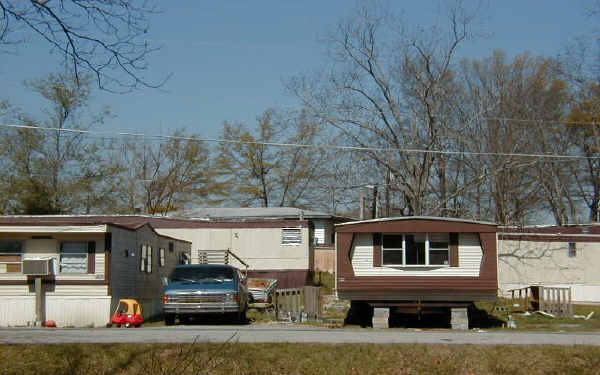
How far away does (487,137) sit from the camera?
43.0 m

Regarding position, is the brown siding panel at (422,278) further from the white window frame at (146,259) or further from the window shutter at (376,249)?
the white window frame at (146,259)

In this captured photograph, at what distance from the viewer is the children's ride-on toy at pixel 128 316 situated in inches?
862

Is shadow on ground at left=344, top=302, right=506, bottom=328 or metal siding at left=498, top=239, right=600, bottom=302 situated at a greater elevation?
metal siding at left=498, top=239, right=600, bottom=302

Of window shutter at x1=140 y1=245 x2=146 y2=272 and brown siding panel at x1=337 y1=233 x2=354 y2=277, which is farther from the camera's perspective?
window shutter at x1=140 y1=245 x2=146 y2=272

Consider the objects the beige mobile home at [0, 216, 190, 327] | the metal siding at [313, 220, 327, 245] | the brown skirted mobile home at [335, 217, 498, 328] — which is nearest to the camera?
the beige mobile home at [0, 216, 190, 327]

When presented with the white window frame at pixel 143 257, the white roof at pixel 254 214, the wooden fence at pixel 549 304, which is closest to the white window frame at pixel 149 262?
the white window frame at pixel 143 257

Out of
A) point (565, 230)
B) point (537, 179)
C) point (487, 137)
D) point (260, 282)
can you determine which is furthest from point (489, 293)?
point (537, 179)

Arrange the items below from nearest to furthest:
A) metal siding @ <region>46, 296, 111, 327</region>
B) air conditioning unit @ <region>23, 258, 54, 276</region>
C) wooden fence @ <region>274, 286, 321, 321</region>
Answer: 1. air conditioning unit @ <region>23, 258, 54, 276</region>
2. metal siding @ <region>46, 296, 111, 327</region>
3. wooden fence @ <region>274, 286, 321, 321</region>

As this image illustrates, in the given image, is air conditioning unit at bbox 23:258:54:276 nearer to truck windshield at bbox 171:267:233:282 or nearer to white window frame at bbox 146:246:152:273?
truck windshield at bbox 171:267:233:282

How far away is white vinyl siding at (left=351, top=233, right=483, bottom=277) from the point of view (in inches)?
971

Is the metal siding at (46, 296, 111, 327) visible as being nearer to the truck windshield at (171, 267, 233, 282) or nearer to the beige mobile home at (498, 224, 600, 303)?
the truck windshield at (171, 267, 233, 282)

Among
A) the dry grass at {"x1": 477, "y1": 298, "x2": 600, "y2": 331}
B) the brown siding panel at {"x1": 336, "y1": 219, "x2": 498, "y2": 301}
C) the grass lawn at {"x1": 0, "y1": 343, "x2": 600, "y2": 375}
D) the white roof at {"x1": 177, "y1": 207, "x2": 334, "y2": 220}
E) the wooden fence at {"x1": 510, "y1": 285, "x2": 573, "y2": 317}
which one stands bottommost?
the dry grass at {"x1": 477, "y1": 298, "x2": 600, "y2": 331}

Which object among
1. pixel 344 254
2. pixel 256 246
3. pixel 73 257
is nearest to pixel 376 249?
pixel 344 254

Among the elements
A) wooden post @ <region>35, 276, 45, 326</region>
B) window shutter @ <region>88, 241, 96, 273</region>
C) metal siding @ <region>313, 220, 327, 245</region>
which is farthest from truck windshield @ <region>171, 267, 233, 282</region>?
metal siding @ <region>313, 220, 327, 245</region>
